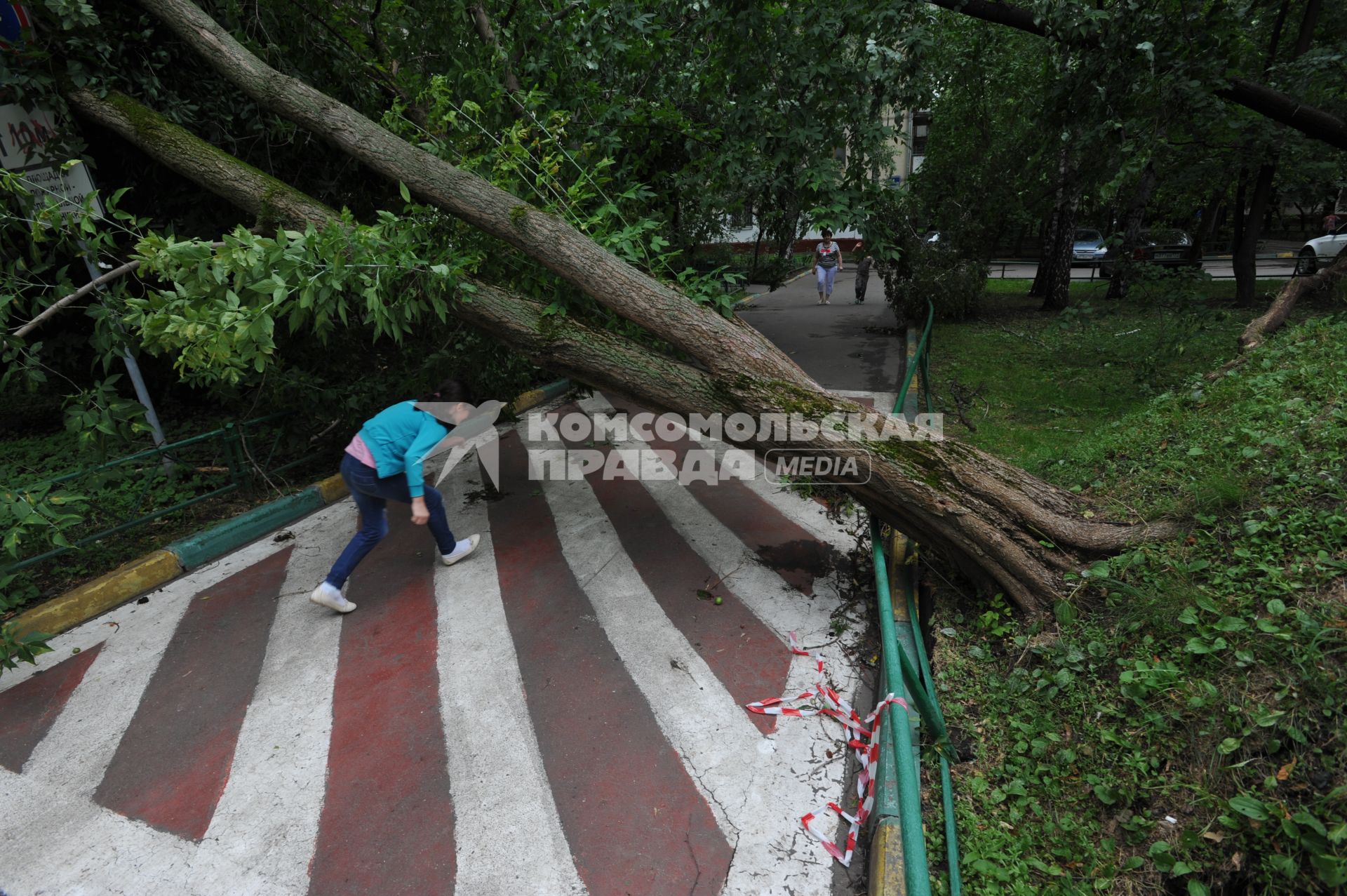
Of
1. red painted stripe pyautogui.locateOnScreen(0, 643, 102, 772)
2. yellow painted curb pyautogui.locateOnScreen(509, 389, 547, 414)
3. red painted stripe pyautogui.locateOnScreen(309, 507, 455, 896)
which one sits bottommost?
red painted stripe pyautogui.locateOnScreen(0, 643, 102, 772)

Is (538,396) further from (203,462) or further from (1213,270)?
(1213,270)

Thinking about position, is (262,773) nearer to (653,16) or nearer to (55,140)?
(55,140)

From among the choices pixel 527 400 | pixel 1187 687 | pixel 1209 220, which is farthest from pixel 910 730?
pixel 1209 220

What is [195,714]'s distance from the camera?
3.85 m

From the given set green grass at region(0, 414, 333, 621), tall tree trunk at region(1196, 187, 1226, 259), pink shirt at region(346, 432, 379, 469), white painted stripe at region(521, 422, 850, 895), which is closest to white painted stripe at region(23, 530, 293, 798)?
green grass at region(0, 414, 333, 621)

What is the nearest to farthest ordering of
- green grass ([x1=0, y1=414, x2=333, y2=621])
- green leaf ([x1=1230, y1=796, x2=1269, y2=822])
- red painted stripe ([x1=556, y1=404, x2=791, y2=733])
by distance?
green leaf ([x1=1230, y1=796, x2=1269, y2=822]) → red painted stripe ([x1=556, y1=404, x2=791, y2=733]) → green grass ([x1=0, y1=414, x2=333, y2=621])

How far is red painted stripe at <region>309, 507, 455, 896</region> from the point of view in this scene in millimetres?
2834

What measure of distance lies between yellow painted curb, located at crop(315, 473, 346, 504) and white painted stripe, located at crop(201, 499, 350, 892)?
1563 mm

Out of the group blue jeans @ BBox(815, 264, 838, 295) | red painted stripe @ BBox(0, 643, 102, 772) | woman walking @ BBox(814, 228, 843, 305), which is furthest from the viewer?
blue jeans @ BBox(815, 264, 838, 295)

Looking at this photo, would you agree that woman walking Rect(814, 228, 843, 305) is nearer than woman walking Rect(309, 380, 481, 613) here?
No

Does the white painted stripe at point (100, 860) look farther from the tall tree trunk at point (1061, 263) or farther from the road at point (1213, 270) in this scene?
the road at point (1213, 270)

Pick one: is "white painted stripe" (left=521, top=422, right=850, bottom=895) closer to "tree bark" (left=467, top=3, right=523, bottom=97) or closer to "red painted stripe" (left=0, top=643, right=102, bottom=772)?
→ "red painted stripe" (left=0, top=643, right=102, bottom=772)

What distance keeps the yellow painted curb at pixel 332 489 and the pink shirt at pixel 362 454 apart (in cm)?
252

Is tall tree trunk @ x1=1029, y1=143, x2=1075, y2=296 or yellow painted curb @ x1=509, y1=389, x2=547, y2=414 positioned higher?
tall tree trunk @ x1=1029, y1=143, x2=1075, y2=296
